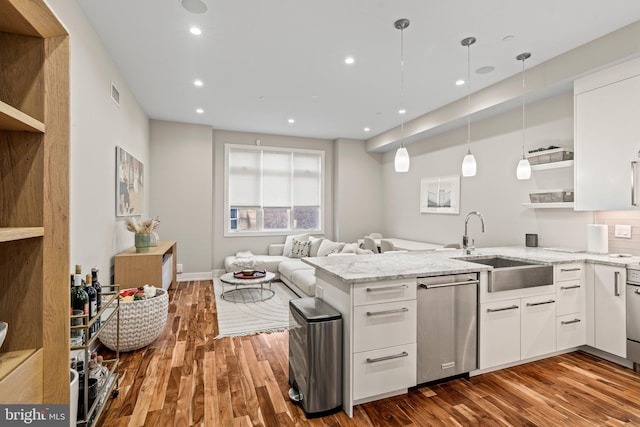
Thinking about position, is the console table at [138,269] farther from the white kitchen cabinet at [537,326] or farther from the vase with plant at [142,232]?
the white kitchen cabinet at [537,326]

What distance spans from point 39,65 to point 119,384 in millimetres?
2328

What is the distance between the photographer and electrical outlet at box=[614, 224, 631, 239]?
3100 mm

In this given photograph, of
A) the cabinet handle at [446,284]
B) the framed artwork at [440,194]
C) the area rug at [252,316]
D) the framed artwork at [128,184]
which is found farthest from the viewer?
the framed artwork at [440,194]

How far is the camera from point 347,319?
2.06 m

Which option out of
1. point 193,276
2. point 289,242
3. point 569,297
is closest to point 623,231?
point 569,297

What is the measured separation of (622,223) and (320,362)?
3.36 metres

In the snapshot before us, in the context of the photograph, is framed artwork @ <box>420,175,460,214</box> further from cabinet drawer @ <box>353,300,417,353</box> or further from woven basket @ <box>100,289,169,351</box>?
woven basket @ <box>100,289,169,351</box>

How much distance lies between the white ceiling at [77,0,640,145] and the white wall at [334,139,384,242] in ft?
7.65

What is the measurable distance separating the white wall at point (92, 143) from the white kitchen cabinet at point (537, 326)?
3.79 metres

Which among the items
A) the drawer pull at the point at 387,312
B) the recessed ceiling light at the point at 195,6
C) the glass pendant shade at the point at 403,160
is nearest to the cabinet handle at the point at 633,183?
the glass pendant shade at the point at 403,160

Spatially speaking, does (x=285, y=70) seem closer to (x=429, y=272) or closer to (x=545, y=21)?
(x=545, y=21)

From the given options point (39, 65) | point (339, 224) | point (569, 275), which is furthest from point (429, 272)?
point (339, 224)

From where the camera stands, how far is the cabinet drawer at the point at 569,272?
9.23 feet

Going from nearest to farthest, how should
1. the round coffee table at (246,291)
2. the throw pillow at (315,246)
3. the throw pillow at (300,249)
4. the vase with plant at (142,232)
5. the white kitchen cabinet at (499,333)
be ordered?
the white kitchen cabinet at (499,333) < the vase with plant at (142,232) < the round coffee table at (246,291) < the throw pillow at (315,246) < the throw pillow at (300,249)
